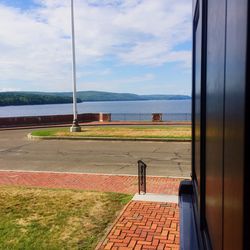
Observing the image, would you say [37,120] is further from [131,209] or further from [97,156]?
[131,209]

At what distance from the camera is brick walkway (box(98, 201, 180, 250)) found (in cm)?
550

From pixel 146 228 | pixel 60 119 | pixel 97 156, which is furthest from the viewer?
pixel 60 119

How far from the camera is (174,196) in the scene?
835cm

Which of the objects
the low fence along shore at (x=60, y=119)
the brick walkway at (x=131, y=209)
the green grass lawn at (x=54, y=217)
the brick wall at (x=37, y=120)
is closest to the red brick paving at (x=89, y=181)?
the brick walkway at (x=131, y=209)

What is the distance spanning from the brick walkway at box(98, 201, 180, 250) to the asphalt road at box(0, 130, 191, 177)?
408 cm

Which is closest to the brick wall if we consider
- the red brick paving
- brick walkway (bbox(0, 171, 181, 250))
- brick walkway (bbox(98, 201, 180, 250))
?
brick walkway (bbox(0, 171, 181, 250))

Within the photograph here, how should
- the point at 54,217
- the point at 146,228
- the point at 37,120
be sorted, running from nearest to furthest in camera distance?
the point at 146,228
the point at 54,217
the point at 37,120

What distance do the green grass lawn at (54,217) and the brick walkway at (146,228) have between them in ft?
0.93

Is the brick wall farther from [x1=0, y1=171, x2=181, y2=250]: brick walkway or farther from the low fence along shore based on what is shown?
[x1=0, y1=171, x2=181, y2=250]: brick walkway

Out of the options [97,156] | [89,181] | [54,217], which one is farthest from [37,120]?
[54,217]

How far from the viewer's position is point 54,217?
6.89 metres

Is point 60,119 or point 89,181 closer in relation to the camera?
point 89,181

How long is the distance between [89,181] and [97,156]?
4.89 metres

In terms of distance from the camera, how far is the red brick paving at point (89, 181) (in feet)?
30.8
